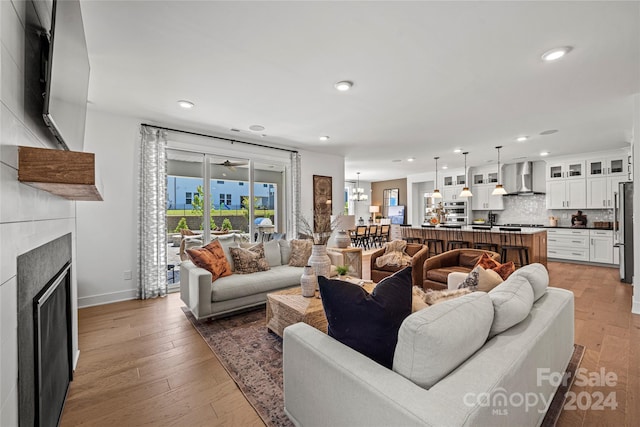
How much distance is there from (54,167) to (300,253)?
3.39 m

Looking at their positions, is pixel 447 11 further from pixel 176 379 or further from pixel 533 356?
pixel 176 379

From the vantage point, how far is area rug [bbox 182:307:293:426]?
1890 millimetres

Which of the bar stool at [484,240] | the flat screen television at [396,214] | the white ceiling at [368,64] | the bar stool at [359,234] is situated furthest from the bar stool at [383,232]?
the white ceiling at [368,64]

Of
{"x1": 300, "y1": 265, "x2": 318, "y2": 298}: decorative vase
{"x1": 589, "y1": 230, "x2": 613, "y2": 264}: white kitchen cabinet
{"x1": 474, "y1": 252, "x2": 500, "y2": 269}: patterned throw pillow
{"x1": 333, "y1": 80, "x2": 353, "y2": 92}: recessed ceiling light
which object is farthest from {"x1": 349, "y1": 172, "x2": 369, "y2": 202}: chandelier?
{"x1": 474, "y1": 252, "x2": 500, "y2": 269}: patterned throw pillow

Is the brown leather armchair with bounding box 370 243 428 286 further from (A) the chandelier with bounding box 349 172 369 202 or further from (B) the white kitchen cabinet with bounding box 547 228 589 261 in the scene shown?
(A) the chandelier with bounding box 349 172 369 202

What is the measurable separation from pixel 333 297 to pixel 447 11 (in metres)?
2.00

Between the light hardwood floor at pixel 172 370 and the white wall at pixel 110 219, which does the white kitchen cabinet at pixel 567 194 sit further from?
the white wall at pixel 110 219

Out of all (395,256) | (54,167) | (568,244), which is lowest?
(568,244)

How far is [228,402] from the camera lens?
75.6 inches

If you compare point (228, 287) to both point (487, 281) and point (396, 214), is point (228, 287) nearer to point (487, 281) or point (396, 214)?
point (487, 281)

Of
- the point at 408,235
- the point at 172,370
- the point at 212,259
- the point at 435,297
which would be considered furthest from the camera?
the point at 408,235

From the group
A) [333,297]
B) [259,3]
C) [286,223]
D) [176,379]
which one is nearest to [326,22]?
[259,3]

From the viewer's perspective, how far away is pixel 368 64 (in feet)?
8.53

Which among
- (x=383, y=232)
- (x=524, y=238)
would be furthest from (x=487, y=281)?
(x=383, y=232)
